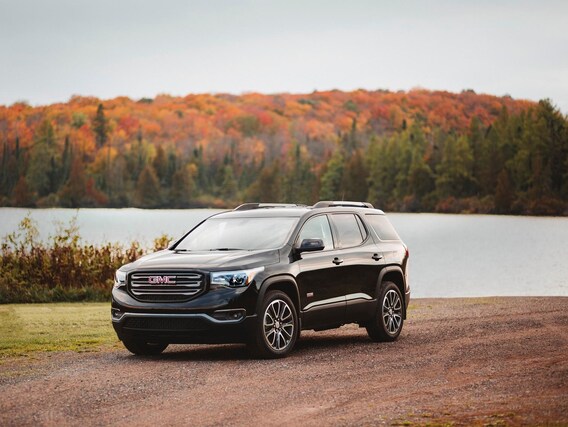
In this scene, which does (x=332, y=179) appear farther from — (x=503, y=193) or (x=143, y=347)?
(x=143, y=347)

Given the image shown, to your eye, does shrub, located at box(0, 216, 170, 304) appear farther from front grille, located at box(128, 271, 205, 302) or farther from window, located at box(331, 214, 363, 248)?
front grille, located at box(128, 271, 205, 302)

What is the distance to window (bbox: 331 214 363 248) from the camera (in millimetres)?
15078

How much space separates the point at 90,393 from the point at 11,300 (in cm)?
1708

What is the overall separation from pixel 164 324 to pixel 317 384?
8.94 ft

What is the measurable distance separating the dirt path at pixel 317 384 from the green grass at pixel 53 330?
1168 mm

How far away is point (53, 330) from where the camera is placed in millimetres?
17969

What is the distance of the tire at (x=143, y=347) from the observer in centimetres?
1399

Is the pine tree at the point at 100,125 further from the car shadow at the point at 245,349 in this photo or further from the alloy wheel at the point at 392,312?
the alloy wheel at the point at 392,312

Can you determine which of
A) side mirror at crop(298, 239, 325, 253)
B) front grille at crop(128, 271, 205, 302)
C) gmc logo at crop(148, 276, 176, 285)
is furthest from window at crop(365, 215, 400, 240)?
gmc logo at crop(148, 276, 176, 285)

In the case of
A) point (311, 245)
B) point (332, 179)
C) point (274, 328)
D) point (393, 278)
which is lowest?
point (274, 328)

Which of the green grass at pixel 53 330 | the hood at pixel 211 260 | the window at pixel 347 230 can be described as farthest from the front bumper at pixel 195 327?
the window at pixel 347 230

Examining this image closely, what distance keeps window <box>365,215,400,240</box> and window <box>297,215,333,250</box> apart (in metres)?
1.14

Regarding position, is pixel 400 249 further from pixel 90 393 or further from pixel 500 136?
pixel 500 136

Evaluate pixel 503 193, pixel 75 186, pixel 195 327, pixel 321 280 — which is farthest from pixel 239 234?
pixel 75 186
